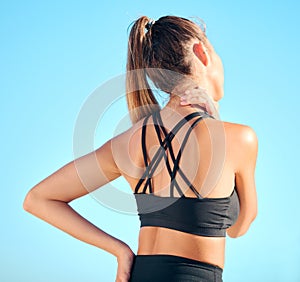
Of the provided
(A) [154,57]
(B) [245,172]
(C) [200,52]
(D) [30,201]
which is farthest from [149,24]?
(D) [30,201]

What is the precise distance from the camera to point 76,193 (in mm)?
3486

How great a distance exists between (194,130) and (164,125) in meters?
0.19

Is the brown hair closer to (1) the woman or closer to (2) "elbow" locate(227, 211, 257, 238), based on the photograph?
(1) the woman

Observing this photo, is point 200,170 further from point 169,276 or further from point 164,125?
point 169,276

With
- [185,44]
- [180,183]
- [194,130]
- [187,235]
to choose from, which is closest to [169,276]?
[187,235]

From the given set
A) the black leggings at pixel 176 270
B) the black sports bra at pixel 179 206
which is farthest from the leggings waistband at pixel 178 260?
the black sports bra at pixel 179 206

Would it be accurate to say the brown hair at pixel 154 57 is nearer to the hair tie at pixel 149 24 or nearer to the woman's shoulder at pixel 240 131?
the hair tie at pixel 149 24

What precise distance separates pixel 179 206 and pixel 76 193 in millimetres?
699

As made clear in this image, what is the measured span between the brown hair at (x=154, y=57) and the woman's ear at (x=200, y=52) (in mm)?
47

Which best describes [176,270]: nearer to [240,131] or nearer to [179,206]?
[179,206]

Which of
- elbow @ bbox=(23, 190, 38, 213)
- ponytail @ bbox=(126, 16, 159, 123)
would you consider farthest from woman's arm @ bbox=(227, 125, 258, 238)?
elbow @ bbox=(23, 190, 38, 213)

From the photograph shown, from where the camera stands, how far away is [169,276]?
3037mm

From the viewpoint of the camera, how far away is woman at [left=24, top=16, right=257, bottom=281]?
3072 millimetres

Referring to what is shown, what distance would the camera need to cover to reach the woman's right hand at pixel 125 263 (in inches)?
127
